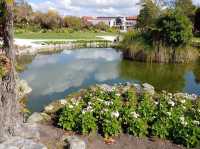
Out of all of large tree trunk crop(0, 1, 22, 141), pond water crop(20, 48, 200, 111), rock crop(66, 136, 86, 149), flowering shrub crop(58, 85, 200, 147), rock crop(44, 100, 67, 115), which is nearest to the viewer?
large tree trunk crop(0, 1, 22, 141)

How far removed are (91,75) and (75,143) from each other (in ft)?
36.0

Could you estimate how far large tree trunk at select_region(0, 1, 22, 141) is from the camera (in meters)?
6.10

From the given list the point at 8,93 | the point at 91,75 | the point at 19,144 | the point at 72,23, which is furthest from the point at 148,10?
the point at 72,23

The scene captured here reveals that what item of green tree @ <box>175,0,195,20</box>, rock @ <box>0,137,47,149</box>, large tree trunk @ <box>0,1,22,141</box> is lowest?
rock @ <box>0,137,47,149</box>

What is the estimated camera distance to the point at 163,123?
714 centimetres

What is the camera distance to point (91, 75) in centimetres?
1728

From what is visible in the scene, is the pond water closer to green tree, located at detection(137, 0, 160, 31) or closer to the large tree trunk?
the large tree trunk

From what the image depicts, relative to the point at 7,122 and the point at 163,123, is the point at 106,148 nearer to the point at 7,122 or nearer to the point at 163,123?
the point at 163,123

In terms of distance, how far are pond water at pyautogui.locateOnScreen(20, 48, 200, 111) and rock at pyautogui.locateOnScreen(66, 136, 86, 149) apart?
3966 millimetres

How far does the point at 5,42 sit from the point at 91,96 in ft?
10.6

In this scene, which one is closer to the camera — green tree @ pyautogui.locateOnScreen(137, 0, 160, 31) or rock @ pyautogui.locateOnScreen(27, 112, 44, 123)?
rock @ pyautogui.locateOnScreen(27, 112, 44, 123)

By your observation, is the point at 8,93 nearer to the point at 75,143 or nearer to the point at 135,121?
the point at 75,143

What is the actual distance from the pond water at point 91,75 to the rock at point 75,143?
3966mm

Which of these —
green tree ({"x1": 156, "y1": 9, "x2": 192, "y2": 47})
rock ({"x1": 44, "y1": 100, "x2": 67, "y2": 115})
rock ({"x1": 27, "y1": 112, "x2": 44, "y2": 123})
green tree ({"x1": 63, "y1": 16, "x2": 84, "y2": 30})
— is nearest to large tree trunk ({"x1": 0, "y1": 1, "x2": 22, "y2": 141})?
rock ({"x1": 27, "y1": 112, "x2": 44, "y2": 123})
